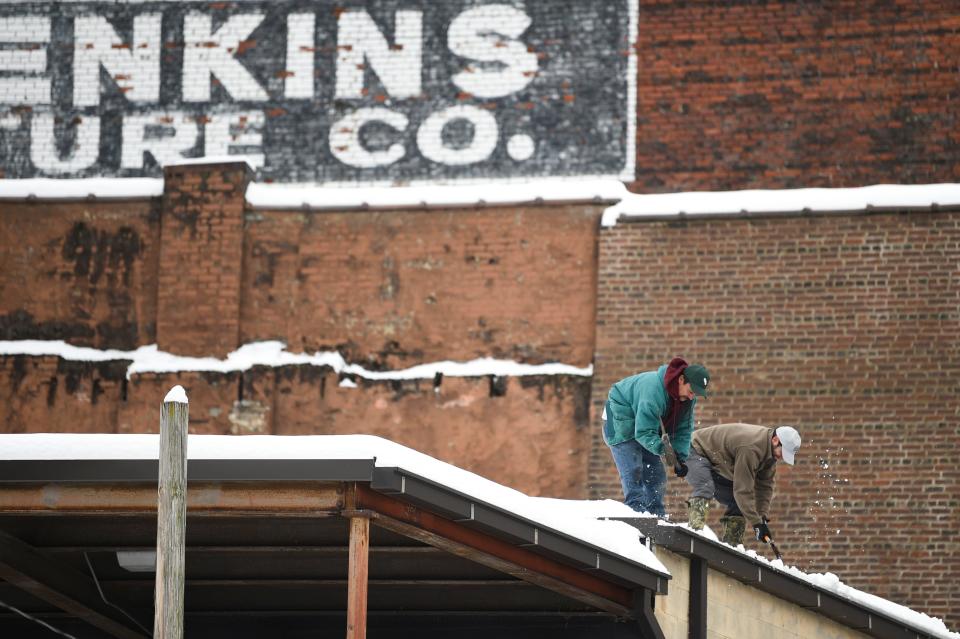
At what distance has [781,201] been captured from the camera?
16594 millimetres

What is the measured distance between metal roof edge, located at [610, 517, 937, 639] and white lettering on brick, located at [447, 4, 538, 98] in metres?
7.51

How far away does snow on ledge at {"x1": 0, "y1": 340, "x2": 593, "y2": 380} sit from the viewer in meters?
16.9

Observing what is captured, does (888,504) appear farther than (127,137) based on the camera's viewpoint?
No

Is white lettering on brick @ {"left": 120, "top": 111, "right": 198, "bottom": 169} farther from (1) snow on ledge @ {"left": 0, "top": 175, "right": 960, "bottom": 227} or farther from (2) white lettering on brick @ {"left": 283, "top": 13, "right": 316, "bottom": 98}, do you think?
(2) white lettering on brick @ {"left": 283, "top": 13, "right": 316, "bottom": 98}

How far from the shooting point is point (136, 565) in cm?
1026

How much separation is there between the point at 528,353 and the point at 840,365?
3092 mm

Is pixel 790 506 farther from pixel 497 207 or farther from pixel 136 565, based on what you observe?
pixel 136 565

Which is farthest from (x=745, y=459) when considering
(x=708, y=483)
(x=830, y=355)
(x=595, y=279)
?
(x=595, y=279)

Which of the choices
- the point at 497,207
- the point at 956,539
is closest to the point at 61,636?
the point at 497,207

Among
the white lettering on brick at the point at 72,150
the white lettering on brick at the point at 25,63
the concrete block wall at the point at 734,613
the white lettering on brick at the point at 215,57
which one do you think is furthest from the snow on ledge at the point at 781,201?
the white lettering on brick at the point at 25,63

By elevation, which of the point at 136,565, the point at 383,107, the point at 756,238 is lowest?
the point at 136,565

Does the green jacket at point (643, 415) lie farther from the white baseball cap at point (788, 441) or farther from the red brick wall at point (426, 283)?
the red brick wall at point (426, 283)

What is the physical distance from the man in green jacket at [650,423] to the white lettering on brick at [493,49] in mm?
7079

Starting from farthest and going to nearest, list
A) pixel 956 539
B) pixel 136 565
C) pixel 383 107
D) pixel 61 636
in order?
pixel 383 107 → pixel 956 539 → pixel 61 636 → pixel 136 565
